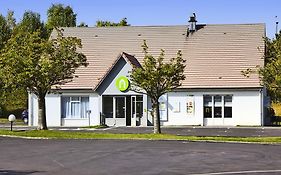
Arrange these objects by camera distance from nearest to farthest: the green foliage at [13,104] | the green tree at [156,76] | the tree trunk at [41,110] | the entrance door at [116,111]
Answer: the green tree at [156,76]
the tree trunk at [41,110]
the entrance door at [116,111]
the green foliage at [13,104]

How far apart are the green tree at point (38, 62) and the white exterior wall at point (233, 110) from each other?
11890 millimetres

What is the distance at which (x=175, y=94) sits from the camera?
143ft

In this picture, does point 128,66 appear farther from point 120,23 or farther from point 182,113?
point 120,23

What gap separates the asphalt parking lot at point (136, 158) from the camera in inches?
632

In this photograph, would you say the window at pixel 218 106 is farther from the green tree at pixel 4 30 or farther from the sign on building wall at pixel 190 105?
the green tree at pixel 4 30

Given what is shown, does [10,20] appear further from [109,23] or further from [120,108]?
[120,108]

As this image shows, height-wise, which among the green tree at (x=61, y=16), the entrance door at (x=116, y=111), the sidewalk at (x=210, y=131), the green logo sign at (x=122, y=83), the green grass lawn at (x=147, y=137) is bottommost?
the sidewalk at (x=210, y=131)

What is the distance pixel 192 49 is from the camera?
1841 inches

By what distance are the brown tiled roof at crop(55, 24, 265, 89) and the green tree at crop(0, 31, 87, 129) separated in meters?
10.5

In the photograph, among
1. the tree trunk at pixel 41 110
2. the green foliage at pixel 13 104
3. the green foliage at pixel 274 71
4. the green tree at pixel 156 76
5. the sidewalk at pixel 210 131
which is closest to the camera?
the green foliage at pixel 274 71

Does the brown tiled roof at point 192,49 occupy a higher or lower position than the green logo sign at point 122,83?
higher

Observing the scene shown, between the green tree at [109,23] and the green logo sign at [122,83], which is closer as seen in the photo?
the green logo sign at [122,83]

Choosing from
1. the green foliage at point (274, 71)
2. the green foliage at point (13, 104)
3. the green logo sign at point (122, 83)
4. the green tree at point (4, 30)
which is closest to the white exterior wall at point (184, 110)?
the green logo sign at point (122, 83)

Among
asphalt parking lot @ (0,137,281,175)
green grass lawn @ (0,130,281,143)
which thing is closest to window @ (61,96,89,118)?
green grass lawn @ (0,130,281,143)
